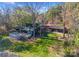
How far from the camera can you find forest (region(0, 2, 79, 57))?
1550 millimetres

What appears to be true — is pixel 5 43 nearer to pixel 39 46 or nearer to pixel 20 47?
pixel 20 47

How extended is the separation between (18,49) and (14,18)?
0.91ft

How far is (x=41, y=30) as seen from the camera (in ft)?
5.12

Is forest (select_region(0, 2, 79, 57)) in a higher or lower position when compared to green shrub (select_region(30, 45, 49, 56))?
higher

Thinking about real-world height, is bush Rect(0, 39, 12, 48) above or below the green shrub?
above

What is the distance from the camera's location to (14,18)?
1562 millimetres

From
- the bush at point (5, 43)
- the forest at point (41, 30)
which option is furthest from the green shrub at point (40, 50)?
the bush at point (5, 43)

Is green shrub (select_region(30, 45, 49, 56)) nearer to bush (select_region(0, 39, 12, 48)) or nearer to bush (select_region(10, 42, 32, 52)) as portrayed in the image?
bush (select_region(10, 42, 32, 52))

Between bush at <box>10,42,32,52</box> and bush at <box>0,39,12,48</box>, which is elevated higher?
bush at <box>0,39,12,48</box>

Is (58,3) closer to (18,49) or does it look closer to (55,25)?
(55,25)

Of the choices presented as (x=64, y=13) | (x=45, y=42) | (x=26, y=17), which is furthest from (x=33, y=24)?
(x=64, y=13)

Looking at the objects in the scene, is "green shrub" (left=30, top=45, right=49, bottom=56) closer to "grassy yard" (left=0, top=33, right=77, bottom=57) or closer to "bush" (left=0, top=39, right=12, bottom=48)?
"grassy yard" (left=0, top=33, right=77, bottom=57)

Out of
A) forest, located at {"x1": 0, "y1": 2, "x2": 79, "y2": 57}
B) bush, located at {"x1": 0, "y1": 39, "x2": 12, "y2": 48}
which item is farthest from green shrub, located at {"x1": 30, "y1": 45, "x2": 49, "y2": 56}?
bush, located at {"x1": 0, "y1": 39, "x2": 12, "y2": 48}

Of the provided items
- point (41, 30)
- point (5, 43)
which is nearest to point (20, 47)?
point (5, 43)
